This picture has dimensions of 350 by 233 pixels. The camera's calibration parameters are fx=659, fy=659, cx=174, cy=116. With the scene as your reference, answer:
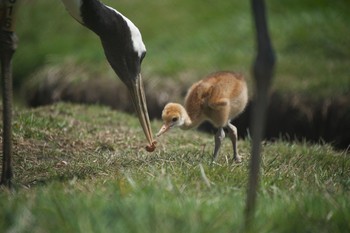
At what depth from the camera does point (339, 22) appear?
409 inches

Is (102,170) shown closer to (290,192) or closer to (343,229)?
(290,192)

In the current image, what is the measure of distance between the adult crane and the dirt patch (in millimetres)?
2768

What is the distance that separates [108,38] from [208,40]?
575 centimetres

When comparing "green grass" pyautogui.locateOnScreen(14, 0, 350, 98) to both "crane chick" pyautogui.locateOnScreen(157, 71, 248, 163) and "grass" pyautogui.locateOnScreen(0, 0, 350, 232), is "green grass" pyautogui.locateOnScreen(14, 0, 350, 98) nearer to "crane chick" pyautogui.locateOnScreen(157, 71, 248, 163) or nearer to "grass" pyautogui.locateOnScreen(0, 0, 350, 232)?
"grass" pyautogui.locateOnScreen(0, 0, 350, 232)

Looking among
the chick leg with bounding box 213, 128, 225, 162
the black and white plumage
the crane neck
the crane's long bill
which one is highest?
the black and white plumage

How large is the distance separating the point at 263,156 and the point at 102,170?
4.63ft

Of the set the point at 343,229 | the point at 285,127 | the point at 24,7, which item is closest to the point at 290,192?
the point at 343,229

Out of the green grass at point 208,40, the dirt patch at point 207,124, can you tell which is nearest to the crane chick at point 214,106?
the dirt patch at point 207,124

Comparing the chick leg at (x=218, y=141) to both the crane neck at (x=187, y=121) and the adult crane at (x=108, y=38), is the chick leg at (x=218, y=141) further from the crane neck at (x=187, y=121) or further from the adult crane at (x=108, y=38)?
the adult crane at (x=108, y=38)

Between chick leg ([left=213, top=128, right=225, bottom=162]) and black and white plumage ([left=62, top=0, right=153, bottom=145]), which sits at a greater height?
black and white plumage ([left=62, top=0, right=153, bottom=145])

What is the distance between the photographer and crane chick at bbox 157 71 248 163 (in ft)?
15.6

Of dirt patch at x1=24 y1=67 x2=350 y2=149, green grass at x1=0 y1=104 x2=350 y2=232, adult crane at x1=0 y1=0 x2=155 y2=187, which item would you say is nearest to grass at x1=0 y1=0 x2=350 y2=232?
green grass at x1=0 y1=104 x2=350 y2=232

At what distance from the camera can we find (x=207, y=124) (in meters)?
8.16

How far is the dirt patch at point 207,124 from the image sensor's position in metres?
7.55
